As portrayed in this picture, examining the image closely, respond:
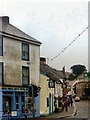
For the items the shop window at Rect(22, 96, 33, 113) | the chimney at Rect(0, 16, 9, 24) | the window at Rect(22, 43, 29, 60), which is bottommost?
the shop window at Rect(22, 96, 33, 113)

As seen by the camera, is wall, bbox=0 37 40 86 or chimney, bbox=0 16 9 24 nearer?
wall, bbox=0 37 40 86

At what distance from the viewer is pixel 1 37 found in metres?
34.1

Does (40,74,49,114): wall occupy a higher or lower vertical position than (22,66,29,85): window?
lower

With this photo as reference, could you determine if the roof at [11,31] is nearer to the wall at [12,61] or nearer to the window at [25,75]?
the wall at [12,61]

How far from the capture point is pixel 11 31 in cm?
3666

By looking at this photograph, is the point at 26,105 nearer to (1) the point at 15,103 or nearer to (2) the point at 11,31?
(1) the point at 15,103

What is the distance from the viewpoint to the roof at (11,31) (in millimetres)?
35356

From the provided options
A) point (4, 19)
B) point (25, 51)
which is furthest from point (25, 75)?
point (4, 19)

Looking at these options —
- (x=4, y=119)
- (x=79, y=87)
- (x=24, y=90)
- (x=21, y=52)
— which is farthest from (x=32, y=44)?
(x=79, y=87)

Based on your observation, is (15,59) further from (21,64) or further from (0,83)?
(0,83)

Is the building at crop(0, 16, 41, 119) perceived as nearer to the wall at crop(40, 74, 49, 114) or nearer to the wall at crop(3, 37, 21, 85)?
the wall at crop(3, 37, 21, 85)

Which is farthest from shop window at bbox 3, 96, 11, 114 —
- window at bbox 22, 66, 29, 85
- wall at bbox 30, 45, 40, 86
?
wall at bbox 30, 45, 40, 86

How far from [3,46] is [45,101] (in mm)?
10376

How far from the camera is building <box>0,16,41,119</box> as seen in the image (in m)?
34.3
